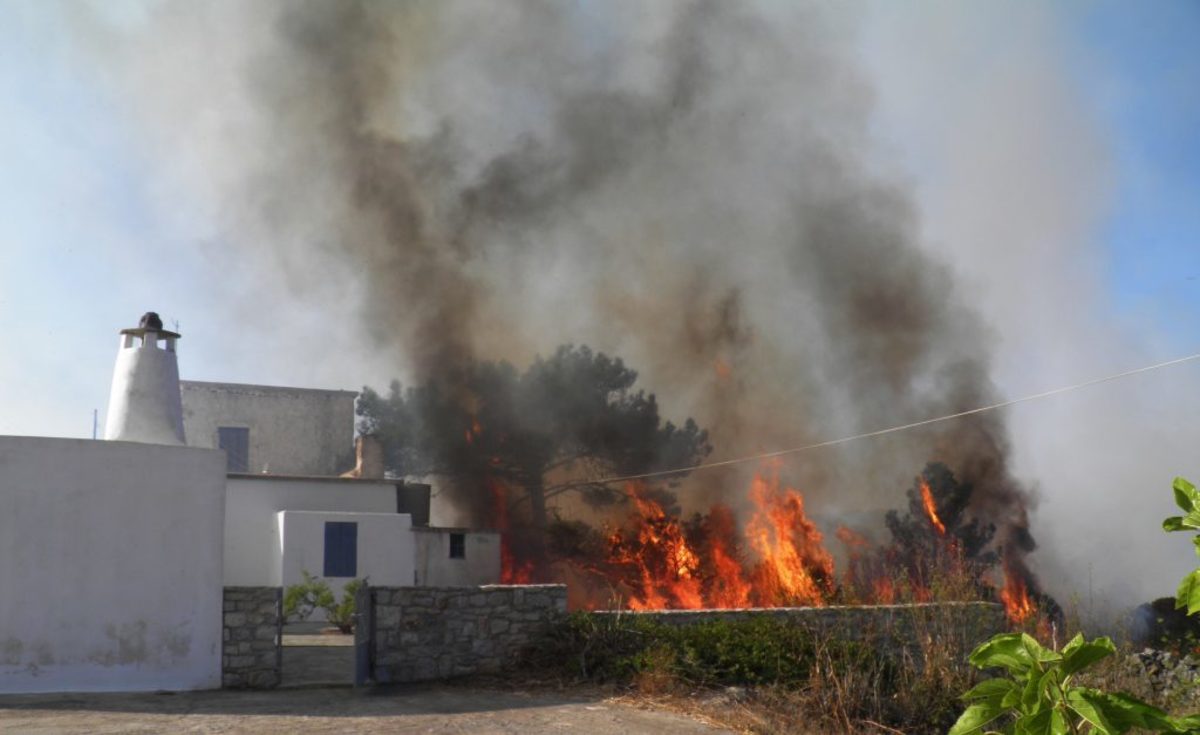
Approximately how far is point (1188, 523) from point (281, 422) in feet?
131

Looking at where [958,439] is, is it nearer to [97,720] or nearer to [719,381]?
[719,381]

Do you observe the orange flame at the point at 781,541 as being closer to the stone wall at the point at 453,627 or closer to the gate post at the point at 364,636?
the stone wall at the point at 453,627

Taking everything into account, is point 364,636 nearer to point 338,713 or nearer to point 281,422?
point 338,713

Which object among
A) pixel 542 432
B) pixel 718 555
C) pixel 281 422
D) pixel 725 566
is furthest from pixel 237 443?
pixel 725 566

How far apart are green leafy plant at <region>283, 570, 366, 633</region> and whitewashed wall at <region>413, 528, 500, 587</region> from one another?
367 centimetres

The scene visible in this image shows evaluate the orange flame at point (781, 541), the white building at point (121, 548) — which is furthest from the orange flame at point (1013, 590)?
the white building at point (121, 548)

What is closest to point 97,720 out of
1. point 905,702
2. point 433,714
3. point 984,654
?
point 433,714

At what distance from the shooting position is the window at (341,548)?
24.4 meters

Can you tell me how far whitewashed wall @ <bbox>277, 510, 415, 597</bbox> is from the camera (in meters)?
24.1

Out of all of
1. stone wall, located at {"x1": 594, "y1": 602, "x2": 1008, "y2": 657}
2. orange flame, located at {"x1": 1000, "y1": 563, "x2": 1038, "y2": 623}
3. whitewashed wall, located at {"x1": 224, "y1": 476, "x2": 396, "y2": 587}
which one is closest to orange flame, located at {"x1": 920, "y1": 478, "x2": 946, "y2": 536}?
orange flame, located at {"x1": 1000, "y1": 563, "x2": 1038, "y2": 623}

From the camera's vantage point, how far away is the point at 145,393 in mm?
16016

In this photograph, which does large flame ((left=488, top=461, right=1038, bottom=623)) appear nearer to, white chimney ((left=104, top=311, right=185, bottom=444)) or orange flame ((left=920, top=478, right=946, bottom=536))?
orange flame ((left=920, top=478, right=946, bottom=536))

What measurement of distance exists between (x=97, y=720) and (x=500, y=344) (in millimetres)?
25093

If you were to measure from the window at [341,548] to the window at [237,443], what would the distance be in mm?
15072
